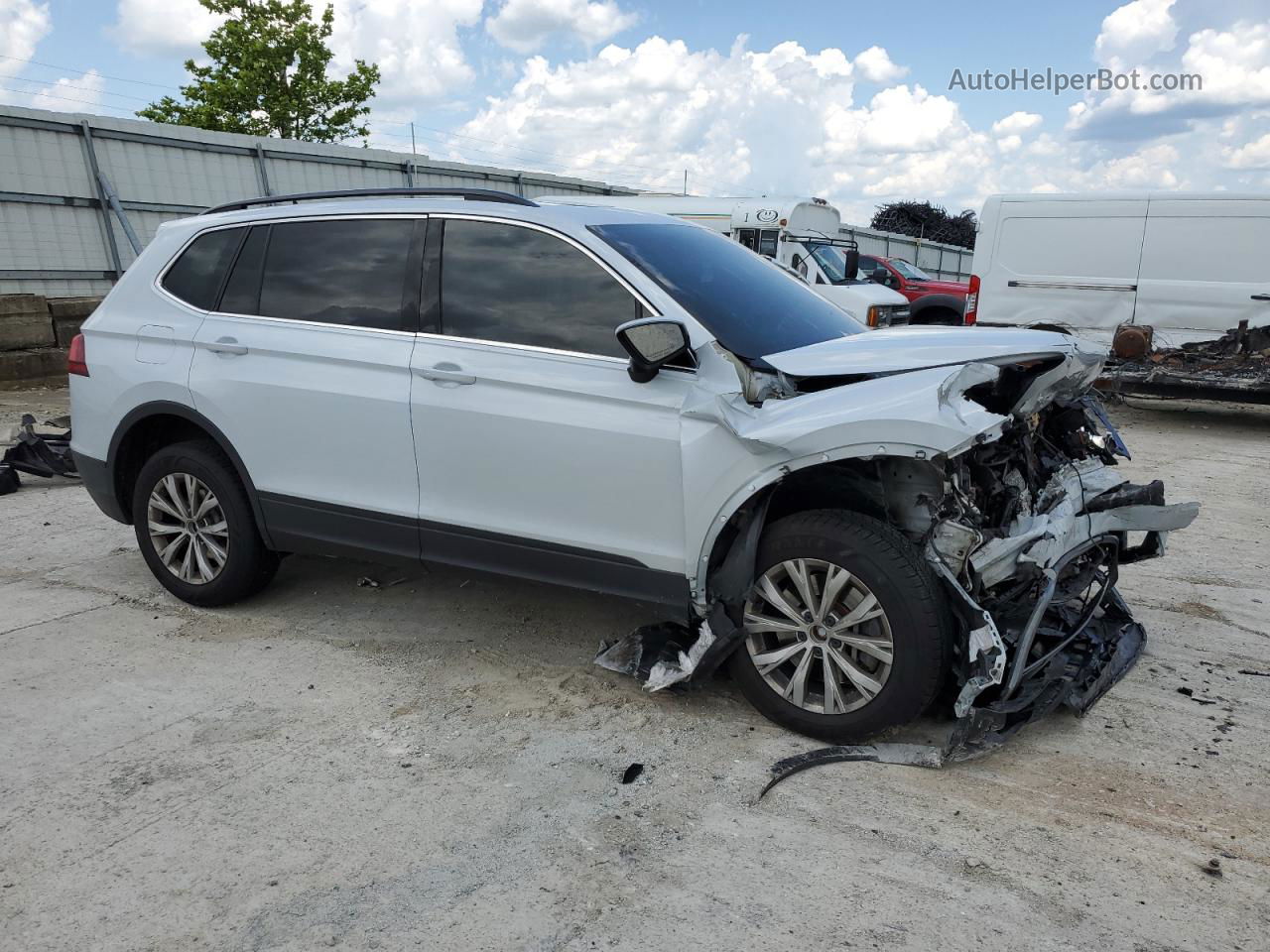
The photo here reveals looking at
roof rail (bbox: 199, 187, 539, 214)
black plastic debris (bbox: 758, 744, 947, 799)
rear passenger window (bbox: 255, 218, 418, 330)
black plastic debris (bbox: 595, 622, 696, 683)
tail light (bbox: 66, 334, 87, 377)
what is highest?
roof rail (bbox: 199, 187, 539, 214)

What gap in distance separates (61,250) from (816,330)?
11819 mm

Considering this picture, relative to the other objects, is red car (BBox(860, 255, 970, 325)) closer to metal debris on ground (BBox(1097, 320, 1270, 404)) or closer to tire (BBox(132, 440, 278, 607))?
metal debris on ground (BBox(1097, 320, 1270, 404))

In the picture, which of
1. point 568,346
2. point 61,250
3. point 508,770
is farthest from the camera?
point 61,250

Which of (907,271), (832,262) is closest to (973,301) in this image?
(832,262)

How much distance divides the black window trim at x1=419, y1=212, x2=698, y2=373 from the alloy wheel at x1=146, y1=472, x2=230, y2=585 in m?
1.53

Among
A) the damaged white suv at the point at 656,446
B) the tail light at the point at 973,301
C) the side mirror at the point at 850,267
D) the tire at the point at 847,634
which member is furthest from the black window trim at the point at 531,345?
the side mirror at the point at 850,267

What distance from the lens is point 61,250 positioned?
12.2 m

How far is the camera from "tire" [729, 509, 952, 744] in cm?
309

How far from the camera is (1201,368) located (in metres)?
10.2

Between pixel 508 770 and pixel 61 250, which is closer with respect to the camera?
pixel 508 770

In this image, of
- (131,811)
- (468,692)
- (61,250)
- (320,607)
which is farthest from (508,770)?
(61,250)

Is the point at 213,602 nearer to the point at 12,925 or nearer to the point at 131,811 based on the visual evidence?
the point at 131,811

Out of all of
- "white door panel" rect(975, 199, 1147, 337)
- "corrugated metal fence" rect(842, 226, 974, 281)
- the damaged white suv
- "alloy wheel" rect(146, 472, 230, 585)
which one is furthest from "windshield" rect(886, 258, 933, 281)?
"alloy wheel" rect(146, 472, 230, 585)

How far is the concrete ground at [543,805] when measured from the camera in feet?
8.13
